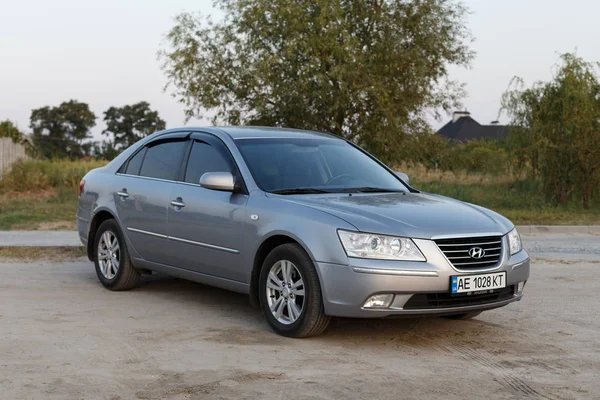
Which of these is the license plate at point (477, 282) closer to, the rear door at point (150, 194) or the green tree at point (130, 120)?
the rear door at point (150, 194)

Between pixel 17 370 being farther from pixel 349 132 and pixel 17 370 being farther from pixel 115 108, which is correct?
pixel 115 108

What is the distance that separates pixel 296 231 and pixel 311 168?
1.24 meters

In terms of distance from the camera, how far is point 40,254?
12148mm

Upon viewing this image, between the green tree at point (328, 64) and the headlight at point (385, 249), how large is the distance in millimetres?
17850

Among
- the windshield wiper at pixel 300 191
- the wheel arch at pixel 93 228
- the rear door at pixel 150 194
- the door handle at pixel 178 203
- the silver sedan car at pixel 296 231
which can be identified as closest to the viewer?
the silver sedan car at pixel 296 231

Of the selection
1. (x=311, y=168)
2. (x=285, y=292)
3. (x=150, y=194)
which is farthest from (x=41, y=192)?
(x=285, y=292)

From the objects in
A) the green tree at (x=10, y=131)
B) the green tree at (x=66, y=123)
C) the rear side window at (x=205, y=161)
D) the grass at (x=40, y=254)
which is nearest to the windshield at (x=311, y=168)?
the rear side window at (x=205, y=161)

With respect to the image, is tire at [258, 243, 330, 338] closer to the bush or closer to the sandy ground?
the sandy ground

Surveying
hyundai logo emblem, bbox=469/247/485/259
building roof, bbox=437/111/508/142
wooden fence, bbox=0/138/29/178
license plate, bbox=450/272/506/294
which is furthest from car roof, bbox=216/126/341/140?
building roof, bbox=437/111/508/142

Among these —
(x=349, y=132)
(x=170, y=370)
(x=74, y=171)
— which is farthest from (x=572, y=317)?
(x=74, y=171)

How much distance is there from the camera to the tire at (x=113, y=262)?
906cm

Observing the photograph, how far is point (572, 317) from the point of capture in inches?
315

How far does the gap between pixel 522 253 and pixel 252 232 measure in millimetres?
2126

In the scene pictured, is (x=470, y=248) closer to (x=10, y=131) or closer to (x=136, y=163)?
(x=136, y=163)
